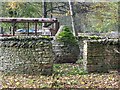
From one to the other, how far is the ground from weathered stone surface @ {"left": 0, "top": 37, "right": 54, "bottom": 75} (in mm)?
136

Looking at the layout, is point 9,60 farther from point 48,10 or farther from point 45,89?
point 48,10

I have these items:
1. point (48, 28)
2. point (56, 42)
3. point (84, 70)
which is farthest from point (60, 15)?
point (84, 70)

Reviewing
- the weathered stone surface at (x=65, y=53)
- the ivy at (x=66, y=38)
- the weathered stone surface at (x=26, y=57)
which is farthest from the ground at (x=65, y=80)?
the ivy at (x=66, y=38)

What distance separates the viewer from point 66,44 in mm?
5785

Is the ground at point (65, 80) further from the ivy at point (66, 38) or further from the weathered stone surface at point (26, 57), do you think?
the ivy at point (66, 38)

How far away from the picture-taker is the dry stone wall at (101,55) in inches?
180

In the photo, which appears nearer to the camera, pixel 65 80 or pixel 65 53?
pixel 65 80

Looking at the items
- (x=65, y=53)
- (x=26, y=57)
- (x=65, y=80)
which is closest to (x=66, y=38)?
(x=65, y=53)

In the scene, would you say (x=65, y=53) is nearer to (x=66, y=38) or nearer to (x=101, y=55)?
(x=66, y=38)

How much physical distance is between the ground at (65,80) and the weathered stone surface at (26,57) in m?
0.14

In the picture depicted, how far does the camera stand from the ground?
3.42m

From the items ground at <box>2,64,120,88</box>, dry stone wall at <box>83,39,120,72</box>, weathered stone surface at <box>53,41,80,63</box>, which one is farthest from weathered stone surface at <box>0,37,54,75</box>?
weathered stone surface at <box>53,41,80,63</box>

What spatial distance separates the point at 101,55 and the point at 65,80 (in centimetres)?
103

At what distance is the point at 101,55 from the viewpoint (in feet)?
15.1
